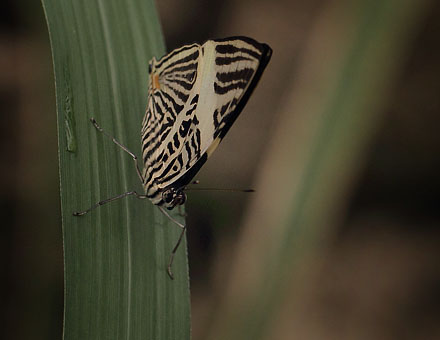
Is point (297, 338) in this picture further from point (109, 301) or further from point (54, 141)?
point (109, 301)

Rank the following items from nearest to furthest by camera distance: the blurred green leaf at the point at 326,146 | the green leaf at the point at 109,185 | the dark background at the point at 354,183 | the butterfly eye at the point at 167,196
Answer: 1. the green leaf at the point at 109,185
2. the butterfly eye at the point at 167,196
3. the blurred green leaf at the point at 326,146
4. the dark background at the point at 354,183

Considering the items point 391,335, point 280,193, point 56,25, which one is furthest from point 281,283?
point 391,335

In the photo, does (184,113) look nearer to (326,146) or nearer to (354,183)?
(326,146)

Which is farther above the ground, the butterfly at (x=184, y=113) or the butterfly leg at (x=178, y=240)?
the butterfly at (x=184, y=113)

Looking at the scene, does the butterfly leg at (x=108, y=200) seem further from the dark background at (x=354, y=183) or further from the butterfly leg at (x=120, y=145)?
the dark background at (x=354, y=183)

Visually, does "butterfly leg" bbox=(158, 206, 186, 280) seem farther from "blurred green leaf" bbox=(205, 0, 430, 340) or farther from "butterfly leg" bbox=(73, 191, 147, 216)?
"blurred green leaf" bbox=(205, 0, 430, 340)

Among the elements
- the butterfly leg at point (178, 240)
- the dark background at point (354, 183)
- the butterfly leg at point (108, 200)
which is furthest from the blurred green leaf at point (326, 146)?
the dark background at point (354, 183)
